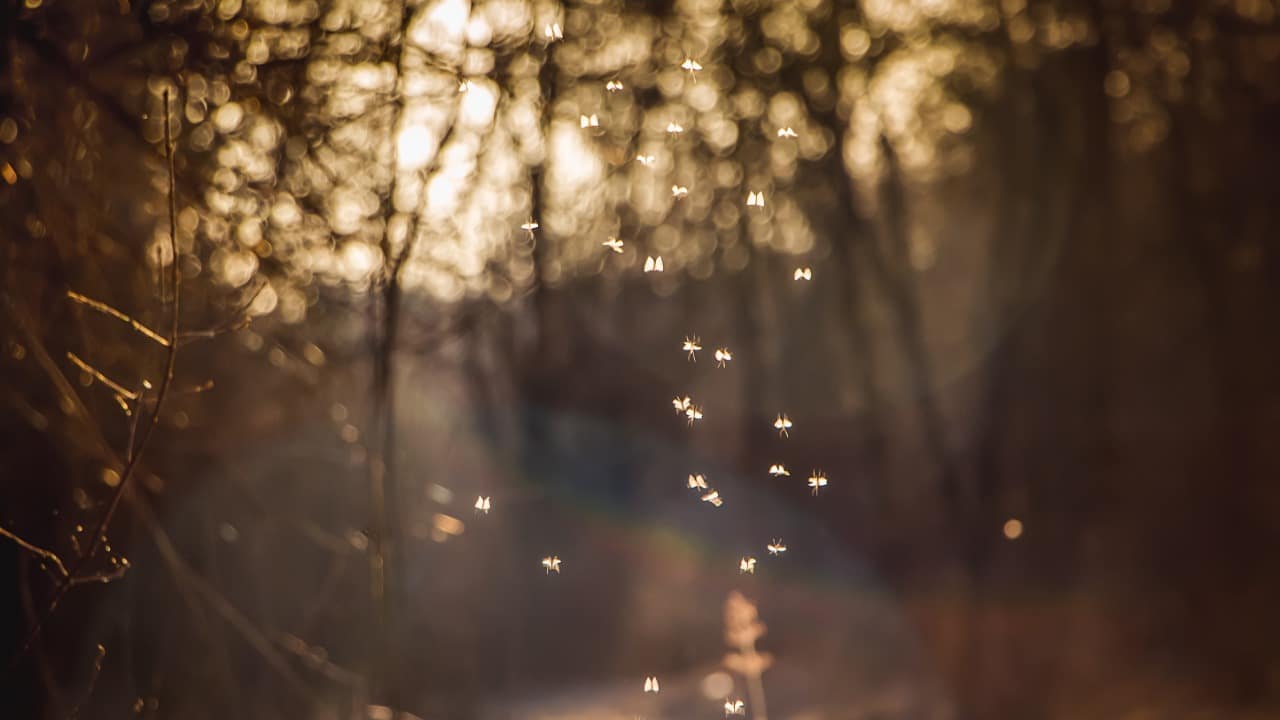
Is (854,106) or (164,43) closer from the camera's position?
(164,43)

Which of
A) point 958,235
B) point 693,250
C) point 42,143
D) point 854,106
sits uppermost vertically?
point 958,235

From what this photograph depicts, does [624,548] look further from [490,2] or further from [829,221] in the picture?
[490,2]

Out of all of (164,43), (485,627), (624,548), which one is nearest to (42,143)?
(164,43)

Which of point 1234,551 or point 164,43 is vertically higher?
point 1234,551

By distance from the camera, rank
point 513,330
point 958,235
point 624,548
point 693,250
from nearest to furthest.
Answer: point 513,330 → point 693,250 → point 958,235 → point 624,548

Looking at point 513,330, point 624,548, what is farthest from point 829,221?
point 624,548

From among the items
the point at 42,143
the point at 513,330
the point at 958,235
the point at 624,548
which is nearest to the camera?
the point at 42,143
